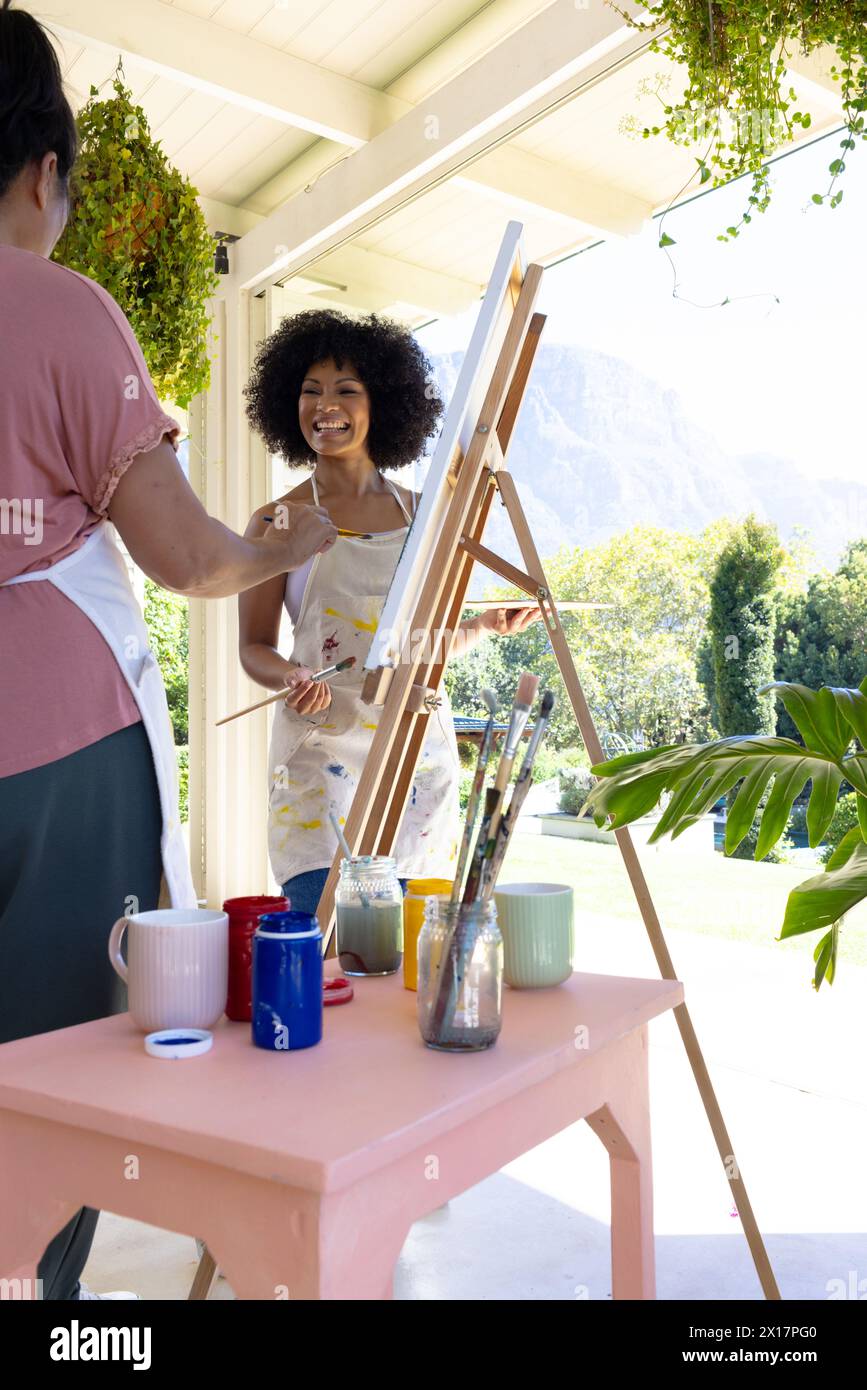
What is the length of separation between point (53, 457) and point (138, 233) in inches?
28.3

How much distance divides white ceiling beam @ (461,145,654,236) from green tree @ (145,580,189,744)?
7.08 ft

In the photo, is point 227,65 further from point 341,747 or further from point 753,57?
point 341,747

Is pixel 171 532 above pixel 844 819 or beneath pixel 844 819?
above

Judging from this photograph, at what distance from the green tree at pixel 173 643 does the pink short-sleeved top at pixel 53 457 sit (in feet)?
12.3

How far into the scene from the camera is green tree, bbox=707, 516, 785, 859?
4.61m

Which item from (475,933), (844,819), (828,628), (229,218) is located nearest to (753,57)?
(475,933)

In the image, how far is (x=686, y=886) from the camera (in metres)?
5.76

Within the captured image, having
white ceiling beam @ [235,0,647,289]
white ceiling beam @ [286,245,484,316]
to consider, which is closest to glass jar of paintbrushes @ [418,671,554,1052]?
white ceiling beam @ [235,0,647,289]

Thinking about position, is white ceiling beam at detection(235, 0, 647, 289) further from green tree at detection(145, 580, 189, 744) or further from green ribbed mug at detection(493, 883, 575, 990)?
green ribbed mug at detection(493, 883, 575, 990)

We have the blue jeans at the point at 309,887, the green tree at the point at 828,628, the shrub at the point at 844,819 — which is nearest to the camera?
the blue jeans at the point at 309,887

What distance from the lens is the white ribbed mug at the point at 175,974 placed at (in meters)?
0.98

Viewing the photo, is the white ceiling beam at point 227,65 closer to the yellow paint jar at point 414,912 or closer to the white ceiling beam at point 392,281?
the white ceiling beam at point 392,281

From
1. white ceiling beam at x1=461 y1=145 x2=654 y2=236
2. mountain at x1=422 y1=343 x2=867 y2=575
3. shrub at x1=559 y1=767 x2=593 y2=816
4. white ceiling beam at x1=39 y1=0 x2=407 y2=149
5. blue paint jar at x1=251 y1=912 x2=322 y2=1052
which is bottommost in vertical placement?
shrub at x1=559 y1=767 x2=593 y2=816

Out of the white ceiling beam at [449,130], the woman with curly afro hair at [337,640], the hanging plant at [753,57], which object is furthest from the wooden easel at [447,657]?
the white ceiling beam at [449,130]
